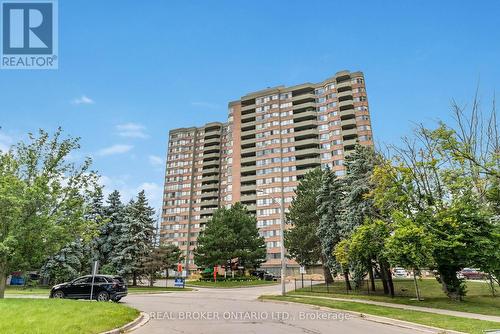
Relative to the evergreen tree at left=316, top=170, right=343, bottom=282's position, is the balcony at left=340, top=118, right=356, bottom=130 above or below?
above

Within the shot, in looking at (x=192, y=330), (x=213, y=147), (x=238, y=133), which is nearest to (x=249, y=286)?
(x=192, y=330)

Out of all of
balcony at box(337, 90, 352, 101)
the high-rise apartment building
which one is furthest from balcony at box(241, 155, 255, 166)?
balcony at box(337, 90, 352, 101)

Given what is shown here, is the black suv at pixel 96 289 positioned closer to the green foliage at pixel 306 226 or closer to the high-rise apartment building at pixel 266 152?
the green foliage at pixel 306 226

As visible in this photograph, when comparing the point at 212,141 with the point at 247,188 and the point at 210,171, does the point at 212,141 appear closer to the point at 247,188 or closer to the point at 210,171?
the point at 210,171

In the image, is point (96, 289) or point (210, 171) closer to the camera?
point (96, 289)

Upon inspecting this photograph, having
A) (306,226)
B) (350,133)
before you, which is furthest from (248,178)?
(306,226)

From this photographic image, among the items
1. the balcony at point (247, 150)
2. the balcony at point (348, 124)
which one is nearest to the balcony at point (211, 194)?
the balcony at point (247, 150)

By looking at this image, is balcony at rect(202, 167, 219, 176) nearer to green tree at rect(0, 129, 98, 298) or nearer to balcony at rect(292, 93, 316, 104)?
balcony at rect(292, 93, 316, 104)

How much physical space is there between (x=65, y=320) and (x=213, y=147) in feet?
320

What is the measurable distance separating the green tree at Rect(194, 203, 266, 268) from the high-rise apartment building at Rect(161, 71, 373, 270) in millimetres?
21524

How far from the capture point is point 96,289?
68.9 ft

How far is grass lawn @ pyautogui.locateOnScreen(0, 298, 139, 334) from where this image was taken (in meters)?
9.51

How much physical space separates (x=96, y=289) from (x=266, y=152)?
7176 cm

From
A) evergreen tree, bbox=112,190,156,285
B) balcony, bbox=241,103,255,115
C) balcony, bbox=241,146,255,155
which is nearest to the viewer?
evergreen tree, bbox=112,190,156,285
